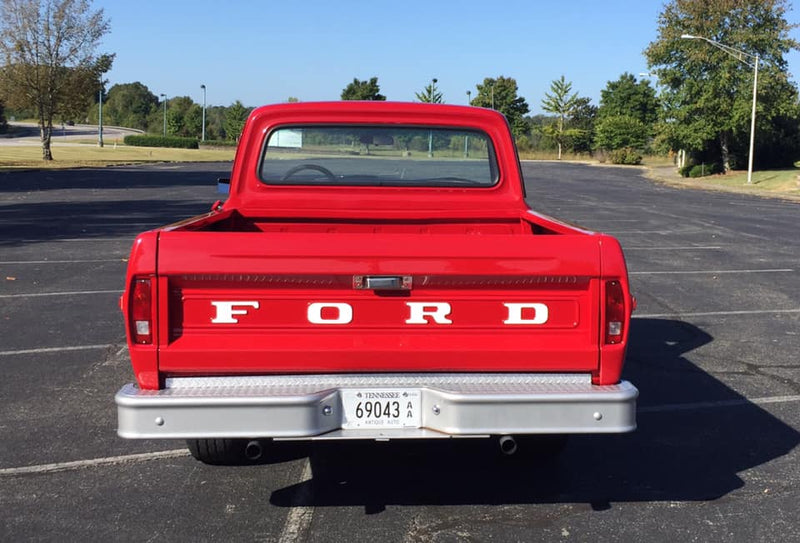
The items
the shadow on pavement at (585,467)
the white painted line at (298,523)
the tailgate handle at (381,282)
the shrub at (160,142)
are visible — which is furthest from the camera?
the shrub at (160,142)

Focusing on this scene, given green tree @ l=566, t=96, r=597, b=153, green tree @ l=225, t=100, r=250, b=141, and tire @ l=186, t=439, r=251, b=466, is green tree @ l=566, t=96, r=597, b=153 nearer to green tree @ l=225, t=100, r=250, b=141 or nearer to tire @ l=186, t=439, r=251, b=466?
green tree @ l=225, t=100, r=250, b=141

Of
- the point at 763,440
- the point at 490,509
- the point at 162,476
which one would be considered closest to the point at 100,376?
the point at 162,476

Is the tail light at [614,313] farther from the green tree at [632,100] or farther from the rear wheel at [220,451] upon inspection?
the green tree at [632,100]

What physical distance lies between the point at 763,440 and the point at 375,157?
297 cm

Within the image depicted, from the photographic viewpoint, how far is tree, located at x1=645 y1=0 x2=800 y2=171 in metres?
46.7

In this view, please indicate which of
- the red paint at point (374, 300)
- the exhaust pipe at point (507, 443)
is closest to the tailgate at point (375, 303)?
the red paint at point (374, 300)

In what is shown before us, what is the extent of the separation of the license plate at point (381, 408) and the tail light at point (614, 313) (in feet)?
Result: 2.86

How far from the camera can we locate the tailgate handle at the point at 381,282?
11.6 feet

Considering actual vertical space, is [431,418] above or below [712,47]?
below

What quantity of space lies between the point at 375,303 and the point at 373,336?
142 millimetres

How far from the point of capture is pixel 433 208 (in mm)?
5422

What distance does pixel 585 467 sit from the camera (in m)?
4.67

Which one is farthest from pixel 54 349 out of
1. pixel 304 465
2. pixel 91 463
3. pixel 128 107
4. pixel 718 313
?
pixel 128 107

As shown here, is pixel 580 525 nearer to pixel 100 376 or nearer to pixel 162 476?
pixel 162 476
